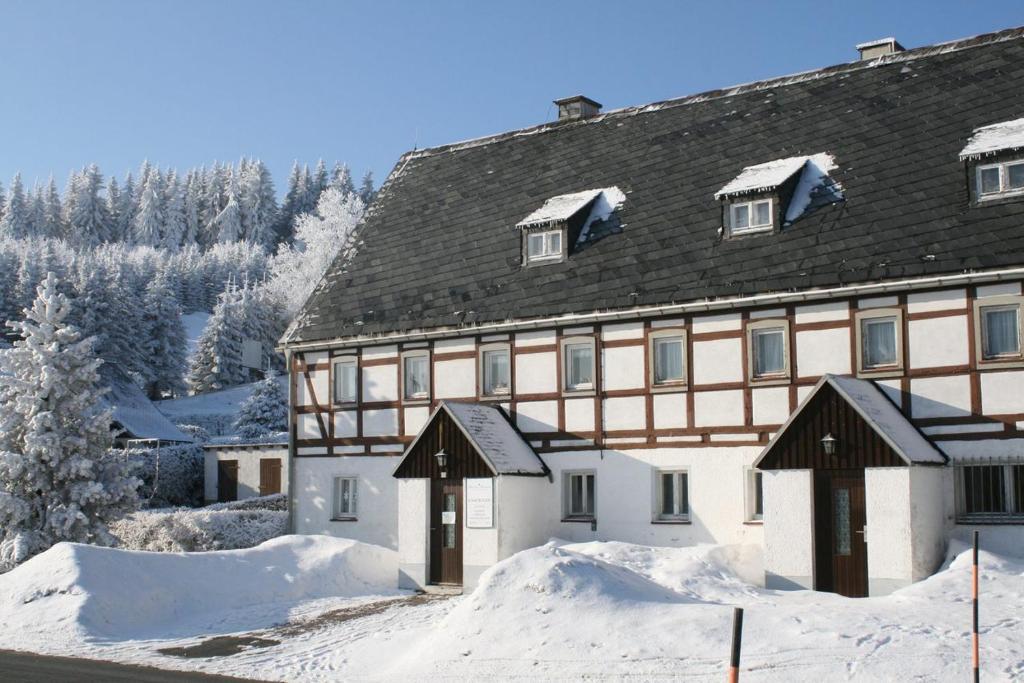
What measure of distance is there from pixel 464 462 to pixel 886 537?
8.58 meters

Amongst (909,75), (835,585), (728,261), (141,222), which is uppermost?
(141,222)

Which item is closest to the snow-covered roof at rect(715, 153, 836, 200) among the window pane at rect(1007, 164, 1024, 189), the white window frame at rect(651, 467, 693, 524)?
the window pane at rect(1007, 164, 1024, 189)

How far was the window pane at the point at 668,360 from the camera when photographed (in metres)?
24.0

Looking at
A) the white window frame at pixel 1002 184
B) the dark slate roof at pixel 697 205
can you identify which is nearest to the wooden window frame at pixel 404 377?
the dark slate roof at pixel 697 205

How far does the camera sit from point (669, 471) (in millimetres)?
24047

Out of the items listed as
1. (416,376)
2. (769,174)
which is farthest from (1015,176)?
(416,376)

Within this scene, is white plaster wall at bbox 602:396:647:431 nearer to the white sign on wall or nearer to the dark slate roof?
the dark slate roof

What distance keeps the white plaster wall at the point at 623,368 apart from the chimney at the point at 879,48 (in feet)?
30.9

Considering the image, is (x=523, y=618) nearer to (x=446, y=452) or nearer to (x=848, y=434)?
(x=848, y=434)

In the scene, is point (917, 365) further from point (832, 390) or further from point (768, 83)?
point (768, 83)

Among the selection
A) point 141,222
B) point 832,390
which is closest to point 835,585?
point 832,390

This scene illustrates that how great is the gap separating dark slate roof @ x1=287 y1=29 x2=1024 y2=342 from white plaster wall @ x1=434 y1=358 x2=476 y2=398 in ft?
3.12

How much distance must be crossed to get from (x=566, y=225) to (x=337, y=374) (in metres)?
6.72

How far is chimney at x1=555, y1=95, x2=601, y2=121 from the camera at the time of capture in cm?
3262
